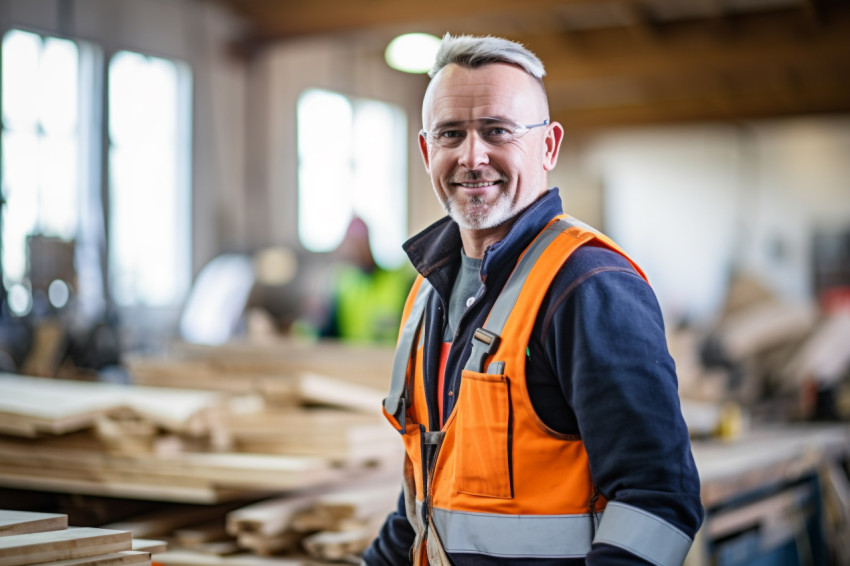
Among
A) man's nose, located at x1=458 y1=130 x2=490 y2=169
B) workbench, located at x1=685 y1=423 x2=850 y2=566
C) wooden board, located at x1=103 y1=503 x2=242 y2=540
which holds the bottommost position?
workbench, located at x1=685 y1=423 x2=850 y2=566

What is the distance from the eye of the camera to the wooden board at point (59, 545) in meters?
1.89

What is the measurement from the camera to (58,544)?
1959mm

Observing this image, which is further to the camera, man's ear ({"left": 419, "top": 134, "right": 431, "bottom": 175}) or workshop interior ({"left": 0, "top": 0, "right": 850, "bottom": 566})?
workshop interior ({"left": 0, "top": 0, "right": 850, "bottom": 566})

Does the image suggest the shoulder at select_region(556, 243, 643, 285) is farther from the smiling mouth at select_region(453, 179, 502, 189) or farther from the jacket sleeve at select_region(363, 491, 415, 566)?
the jacket sleeve at select_region(363, 491, 415, 566)

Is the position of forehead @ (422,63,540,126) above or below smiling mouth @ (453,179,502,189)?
above

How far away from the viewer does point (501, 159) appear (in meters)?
1.90

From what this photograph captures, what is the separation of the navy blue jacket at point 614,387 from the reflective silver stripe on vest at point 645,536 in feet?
0.05

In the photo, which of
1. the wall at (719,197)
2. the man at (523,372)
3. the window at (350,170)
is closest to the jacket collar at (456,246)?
the man at (523,372)

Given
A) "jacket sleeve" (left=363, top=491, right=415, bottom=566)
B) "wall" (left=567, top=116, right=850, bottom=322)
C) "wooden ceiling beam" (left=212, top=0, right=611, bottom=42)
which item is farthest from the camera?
"wall" (left=567, top=116, right=850, bottom=322)

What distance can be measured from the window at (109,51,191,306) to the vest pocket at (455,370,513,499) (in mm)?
9693

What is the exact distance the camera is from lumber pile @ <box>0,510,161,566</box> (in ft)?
6.28

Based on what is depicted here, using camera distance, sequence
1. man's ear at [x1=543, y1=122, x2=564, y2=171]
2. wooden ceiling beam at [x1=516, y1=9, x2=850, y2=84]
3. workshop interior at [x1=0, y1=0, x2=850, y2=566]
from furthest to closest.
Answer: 1. wooden ceiling beam at [x1=516, y1=9, x2=850, y2=84]
2. workshop interior at [x1=0, y1=0, x2=850, y2=566]
3. man's ear at [x1=543, y1=122, x2=564, y2=171]

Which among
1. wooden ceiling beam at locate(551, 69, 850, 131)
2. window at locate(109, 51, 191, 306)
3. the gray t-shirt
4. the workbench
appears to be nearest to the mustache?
the gray t-shirt

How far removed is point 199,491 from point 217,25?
9.75m
